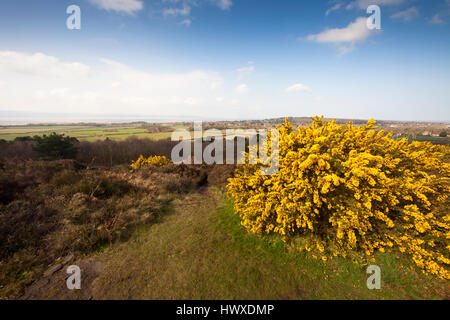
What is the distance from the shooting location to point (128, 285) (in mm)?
4723

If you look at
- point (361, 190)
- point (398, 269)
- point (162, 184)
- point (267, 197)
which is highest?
point (361, 190)

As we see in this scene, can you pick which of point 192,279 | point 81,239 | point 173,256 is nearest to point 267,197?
point 192,279

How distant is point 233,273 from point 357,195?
4.49 m

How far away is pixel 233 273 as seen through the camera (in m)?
5.14

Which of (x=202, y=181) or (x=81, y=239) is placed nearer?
(x=81, y=239)

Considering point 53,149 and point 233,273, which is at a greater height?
point 53,149

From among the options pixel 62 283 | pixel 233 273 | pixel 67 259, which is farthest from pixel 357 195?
pixel 67 259

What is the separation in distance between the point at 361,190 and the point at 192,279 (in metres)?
5.92

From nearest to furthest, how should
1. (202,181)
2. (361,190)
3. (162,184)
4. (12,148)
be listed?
(361,190) < (162,184) < (202,181) < (12,148)

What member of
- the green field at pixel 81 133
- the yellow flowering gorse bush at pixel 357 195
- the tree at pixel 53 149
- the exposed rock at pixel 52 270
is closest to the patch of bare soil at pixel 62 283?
the exposed rock at pixel 52 270

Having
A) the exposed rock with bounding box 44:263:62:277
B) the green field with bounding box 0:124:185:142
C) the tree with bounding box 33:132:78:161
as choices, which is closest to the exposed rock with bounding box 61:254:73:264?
the exposed rock with bounding box 44:263:62:277

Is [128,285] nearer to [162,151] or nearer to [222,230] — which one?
[222,230]

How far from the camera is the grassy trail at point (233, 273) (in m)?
4.55

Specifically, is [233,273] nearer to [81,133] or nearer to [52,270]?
[52,270]
